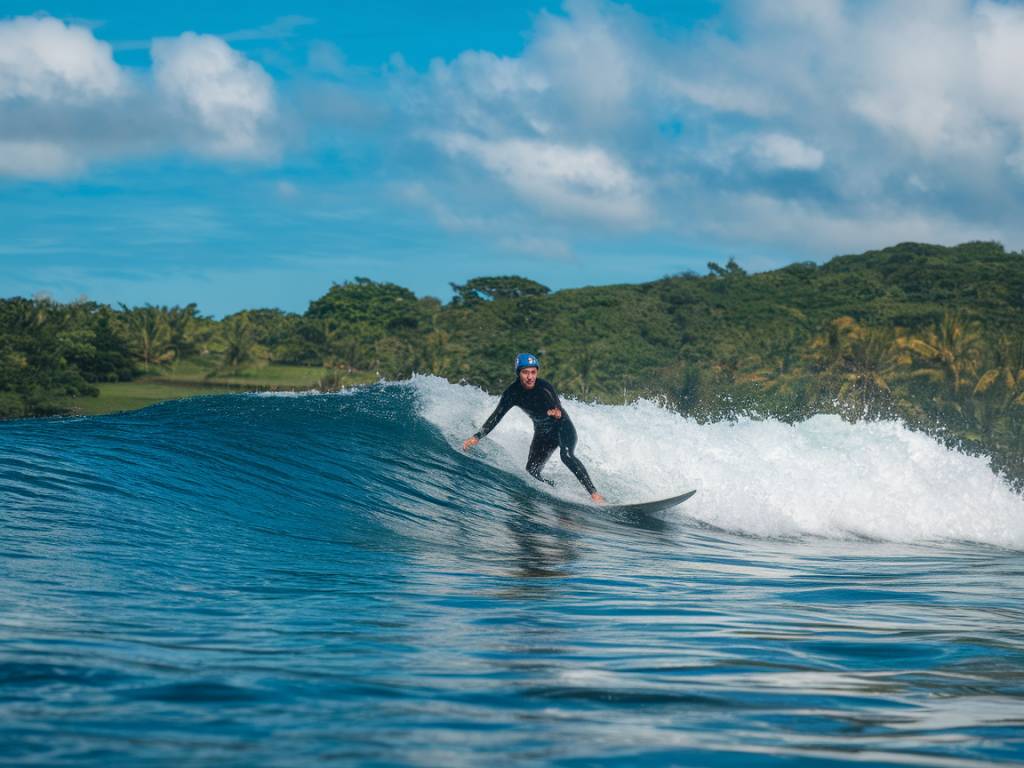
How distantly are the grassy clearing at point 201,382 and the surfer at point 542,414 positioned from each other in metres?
56.0

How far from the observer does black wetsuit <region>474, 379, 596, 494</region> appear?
41.6 feet

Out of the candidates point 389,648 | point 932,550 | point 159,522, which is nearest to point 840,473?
point 932,550

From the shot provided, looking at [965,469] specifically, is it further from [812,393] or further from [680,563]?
[812,393]

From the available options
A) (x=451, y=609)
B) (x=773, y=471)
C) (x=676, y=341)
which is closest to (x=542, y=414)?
(x=773, y=471)

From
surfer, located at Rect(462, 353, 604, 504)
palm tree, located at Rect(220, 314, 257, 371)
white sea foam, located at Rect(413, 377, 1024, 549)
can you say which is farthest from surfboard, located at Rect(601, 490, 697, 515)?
palm tree, located at Rect(220, 314, 257, 371)

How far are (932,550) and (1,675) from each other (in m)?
10.2

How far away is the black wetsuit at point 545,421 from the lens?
12.7 meters

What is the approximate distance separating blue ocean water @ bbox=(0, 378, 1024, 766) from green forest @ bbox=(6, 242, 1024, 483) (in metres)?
33.7

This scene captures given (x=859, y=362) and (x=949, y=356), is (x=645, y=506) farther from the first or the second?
(x=859, y=362)

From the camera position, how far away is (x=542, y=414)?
12891mm

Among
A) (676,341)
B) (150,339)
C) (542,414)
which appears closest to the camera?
(542,414)

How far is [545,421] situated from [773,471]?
13.3 ft

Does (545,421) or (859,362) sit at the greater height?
(859,362)

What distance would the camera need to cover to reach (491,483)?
42.5 ft
